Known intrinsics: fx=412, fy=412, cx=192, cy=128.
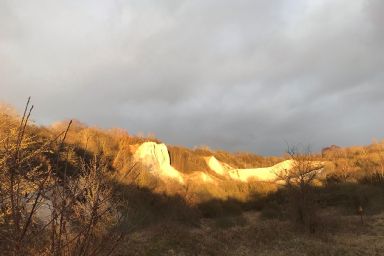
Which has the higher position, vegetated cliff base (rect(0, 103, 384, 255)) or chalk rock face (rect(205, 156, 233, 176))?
chalk rock face (rect(205, 156, 233, 176))

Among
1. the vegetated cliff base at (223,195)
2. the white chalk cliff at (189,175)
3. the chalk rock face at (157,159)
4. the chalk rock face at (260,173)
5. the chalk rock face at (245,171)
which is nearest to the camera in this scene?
the vegetated cliff base at (223,195)

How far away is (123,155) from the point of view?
112ft

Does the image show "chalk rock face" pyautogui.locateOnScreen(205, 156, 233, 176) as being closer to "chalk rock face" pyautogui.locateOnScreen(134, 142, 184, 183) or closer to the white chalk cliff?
the white chalk cliff

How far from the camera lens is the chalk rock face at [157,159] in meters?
36.1

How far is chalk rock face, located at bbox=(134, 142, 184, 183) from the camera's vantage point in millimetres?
36094

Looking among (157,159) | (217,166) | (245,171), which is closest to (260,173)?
(245,171)

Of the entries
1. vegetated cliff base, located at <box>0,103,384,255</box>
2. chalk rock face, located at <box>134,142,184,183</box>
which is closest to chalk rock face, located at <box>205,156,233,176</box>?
vegetated cliff base, located at <box>0,103,384,255</box>

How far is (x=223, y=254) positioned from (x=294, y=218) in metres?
8.55

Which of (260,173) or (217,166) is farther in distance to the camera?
(260,173)

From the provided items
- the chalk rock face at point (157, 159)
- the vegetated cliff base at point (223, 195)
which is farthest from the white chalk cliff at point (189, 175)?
the vegetated cliff base at point (223, 195)

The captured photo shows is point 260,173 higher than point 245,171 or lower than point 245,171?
lower

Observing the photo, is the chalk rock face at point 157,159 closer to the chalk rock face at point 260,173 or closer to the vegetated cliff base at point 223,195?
the vegetated cliff base at point 223,195

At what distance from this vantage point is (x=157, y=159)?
3712cm

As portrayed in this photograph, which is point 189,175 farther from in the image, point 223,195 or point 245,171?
point 245,171
